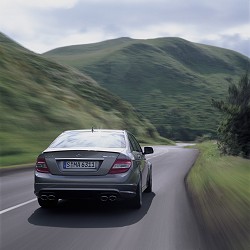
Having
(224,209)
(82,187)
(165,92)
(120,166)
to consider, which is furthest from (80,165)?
(165,92)

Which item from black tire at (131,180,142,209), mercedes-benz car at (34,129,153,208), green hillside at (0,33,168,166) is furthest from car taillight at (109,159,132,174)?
green hillside at (0,33,168,166)

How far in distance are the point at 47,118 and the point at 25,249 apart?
4824 cm

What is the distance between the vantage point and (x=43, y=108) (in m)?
56.7

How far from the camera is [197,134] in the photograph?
14788 cm

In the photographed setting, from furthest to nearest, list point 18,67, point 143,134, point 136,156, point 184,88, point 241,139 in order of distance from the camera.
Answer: point 184,88 < point 143,134 < point 18,67 < point 241,139 < point 136,156

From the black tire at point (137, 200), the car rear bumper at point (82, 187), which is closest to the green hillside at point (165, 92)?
the black tire at point (137, 200)

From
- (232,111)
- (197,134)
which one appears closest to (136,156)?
(232,111)

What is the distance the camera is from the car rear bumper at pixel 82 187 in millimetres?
9352

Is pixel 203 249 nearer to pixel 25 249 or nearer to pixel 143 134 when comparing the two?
pixel 25 249

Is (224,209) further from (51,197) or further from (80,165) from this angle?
(51,197)

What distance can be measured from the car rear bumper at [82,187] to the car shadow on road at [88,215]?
0.35m

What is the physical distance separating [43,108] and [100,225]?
49046 millimetres

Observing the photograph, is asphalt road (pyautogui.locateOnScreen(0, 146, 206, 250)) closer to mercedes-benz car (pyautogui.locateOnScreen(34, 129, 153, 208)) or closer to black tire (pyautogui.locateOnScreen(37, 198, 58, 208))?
black tire (pyautogui.locateOnScreen(37, 198, 58, 208))

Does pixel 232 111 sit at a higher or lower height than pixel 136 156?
lower
